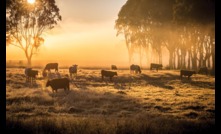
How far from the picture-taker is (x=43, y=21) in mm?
49875

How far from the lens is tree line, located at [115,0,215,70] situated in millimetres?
37656

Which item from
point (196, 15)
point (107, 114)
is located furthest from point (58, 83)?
point (196, 15)

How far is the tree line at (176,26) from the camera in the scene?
37.7 meters

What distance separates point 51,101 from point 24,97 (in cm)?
245

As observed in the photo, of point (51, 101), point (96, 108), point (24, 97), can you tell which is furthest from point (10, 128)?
point (24, 97)

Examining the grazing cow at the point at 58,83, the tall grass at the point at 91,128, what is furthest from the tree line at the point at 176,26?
the tall grass at the point at 91,128

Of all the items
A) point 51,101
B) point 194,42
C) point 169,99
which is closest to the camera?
point 51,101

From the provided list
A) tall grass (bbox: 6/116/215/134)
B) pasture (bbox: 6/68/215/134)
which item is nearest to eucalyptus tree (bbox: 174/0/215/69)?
pasture (bbox: 6/68/215/134)

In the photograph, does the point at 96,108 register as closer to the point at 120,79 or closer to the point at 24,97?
the point at 24,97

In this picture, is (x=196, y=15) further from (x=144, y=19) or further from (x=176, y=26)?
(x=144, y=19)

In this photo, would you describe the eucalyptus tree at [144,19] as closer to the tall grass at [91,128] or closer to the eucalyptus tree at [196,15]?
the eucalyptus tree at [196,15]

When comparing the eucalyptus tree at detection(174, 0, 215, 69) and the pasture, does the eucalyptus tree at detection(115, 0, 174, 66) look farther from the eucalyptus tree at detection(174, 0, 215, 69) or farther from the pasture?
the pasture

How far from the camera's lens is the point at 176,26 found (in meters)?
45.2
